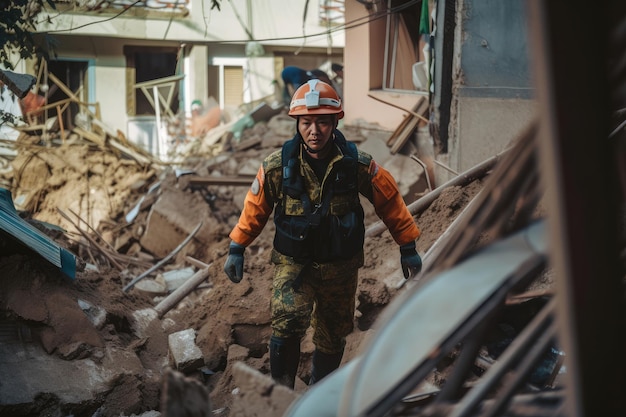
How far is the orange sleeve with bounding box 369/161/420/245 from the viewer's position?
4477mm

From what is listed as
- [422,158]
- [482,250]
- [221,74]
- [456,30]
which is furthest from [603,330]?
[221,74]

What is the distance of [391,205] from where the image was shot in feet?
14.9

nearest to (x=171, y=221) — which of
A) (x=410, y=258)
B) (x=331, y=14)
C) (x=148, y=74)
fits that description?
(x=410, y=258)

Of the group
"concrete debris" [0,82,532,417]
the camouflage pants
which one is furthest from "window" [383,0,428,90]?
the camouflage pants

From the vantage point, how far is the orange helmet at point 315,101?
4.34 metres

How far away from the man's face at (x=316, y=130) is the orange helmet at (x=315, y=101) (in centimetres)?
4

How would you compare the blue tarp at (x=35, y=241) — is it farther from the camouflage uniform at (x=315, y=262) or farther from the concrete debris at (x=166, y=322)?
the camouflage uniform at (x=315, y=262)

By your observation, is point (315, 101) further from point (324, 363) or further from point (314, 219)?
point (324, 363)

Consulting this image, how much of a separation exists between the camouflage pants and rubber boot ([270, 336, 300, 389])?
5cm

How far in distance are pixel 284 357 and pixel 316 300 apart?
43cm

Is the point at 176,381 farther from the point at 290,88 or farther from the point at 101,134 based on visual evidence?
the point at 101,134

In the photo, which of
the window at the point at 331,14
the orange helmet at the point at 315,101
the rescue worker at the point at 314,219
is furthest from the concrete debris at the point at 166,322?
the window at the point at 331,14

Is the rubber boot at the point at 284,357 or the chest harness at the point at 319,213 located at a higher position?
the chest harness at the point at 319,213

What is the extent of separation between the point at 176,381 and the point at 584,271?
1453 mm
